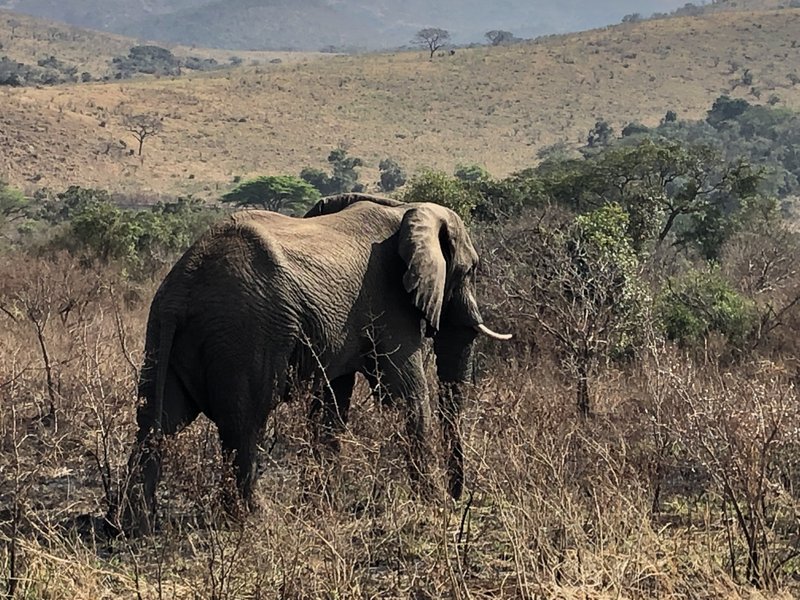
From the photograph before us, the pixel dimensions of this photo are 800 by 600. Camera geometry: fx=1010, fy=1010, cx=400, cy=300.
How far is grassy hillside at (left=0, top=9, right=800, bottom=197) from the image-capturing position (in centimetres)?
5031

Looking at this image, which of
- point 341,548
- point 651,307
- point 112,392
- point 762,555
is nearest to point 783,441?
point 762,555

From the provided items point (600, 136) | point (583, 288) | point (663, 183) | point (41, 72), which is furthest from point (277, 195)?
point (41, 72)

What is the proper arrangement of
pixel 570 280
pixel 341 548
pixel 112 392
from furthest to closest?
pixel 570 280
pixel 112 392
pixel 341 548

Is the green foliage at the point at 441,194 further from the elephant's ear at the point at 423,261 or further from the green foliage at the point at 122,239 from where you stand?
the elephant's ear at the point at 423,261

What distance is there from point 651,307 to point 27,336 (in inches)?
301

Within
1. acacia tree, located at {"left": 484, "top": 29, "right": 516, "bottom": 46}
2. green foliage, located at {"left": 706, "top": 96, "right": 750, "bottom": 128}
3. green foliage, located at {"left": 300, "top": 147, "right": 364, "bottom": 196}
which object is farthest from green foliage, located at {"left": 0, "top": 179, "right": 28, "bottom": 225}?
acacia tree, located at {"left": 484, "top": 29, "right": 516, "bottom": 46}

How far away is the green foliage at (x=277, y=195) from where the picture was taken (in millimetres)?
36938

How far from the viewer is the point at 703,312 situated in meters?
12.4

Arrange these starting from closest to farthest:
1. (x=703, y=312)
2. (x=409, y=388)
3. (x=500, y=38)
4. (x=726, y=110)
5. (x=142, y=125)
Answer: (x=409, y=388), (x=703, y=312), (x=142, y=125), (x=726, y=110), (x=500, y=38)

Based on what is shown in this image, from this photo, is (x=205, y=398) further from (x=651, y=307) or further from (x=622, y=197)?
(x=622, y=197)

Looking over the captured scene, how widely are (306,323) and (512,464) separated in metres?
1.67

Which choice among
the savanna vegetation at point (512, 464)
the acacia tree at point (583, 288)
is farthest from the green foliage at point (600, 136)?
the acacia tree at point (583, 288)

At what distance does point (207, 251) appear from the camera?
6.09 meters

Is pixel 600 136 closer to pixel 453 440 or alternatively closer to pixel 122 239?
pixel 122 239
